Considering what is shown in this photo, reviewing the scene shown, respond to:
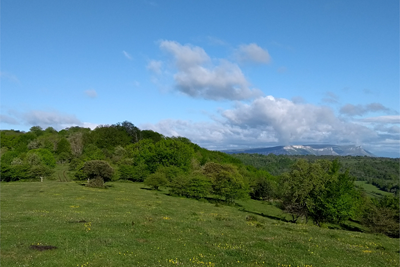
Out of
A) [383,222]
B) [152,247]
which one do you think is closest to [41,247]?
[152,247]

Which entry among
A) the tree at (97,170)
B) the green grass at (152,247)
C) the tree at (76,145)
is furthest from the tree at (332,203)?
the tree at (76,145)

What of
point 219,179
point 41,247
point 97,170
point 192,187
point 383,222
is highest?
point 97,170

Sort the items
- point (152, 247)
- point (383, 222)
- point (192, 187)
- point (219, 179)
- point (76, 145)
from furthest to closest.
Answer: point (76, 145) → point (219, 179) → point (192, 187) → point (383, 222) → point (152, 247)

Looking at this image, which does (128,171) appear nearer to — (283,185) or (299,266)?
(283,185)

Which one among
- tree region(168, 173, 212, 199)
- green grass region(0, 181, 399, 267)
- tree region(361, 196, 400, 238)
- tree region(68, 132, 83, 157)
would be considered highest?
tree region(68, 132, 83, 157)

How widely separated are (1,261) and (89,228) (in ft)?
27.3

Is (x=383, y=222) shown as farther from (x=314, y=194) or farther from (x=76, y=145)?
(x=76, y=145)

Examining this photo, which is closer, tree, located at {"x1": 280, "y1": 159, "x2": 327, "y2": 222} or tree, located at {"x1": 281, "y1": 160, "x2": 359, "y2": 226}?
tree, located at {"x1": 280, "y1": 159, "x2": 327, "y2": 222}

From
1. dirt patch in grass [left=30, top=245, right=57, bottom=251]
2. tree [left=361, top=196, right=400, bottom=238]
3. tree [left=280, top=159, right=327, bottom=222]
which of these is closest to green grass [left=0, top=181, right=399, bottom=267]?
dirt patch in grass [left=30, top=245, right=57, bottom=251]

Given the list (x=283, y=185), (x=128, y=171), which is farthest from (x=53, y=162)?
(x=283, y=185)

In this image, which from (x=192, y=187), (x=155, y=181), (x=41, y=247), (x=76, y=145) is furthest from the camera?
(x=76, y=145)

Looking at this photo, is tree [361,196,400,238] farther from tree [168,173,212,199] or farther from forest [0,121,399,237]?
tree [168,173,212,199]

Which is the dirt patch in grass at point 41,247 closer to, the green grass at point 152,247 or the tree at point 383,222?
the green grass at point 152,247

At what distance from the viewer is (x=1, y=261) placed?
48.1 ft
